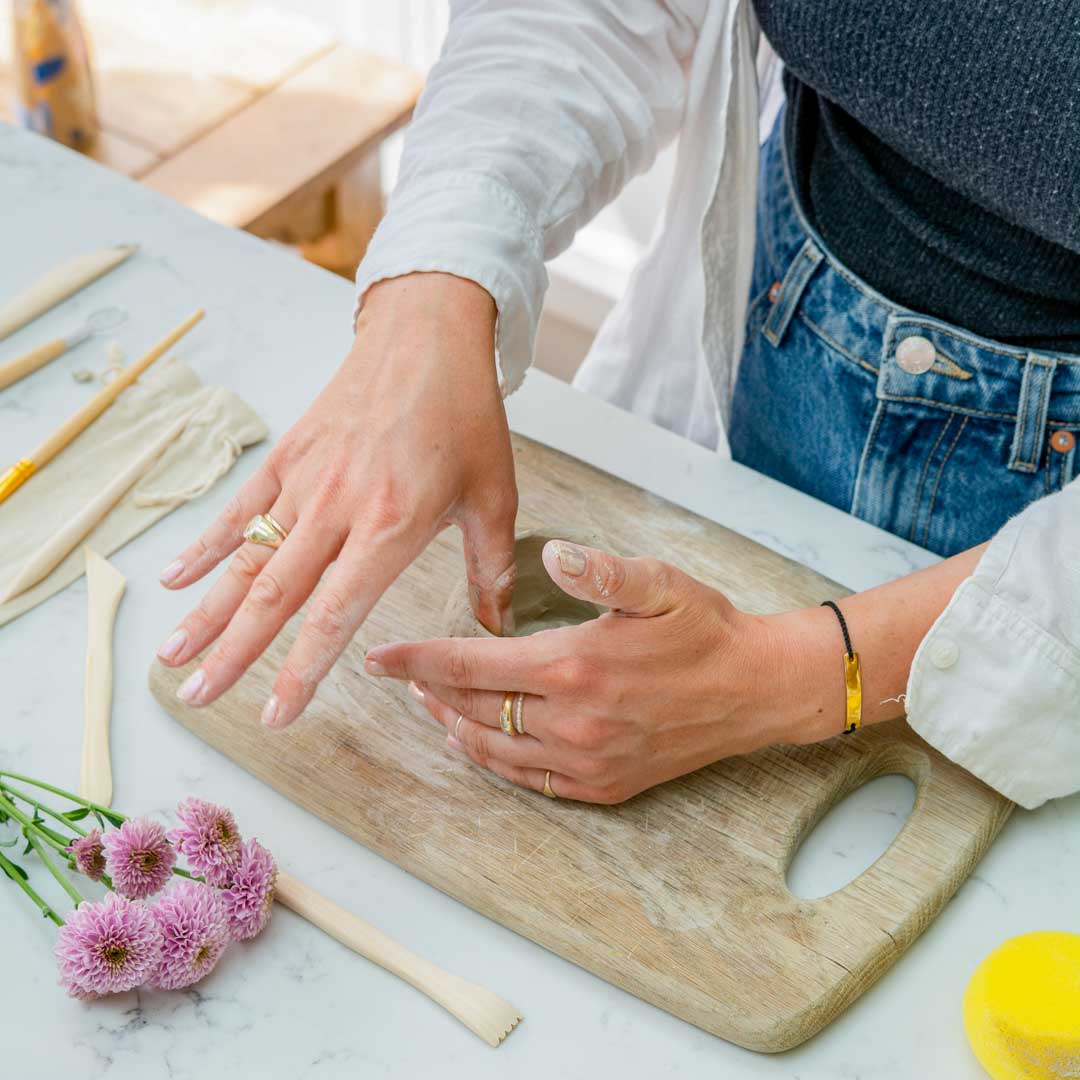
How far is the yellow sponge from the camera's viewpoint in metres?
0.63

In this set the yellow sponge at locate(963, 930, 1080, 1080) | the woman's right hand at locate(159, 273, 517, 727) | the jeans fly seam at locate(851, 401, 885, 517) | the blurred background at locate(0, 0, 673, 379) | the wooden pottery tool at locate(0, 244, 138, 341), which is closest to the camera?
the yellow sponge at locate(963, 930, 1080, 1080)

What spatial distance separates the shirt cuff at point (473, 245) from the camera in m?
0.85

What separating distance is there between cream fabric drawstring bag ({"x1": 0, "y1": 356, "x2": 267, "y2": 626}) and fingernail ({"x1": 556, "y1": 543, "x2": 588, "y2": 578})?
0.39 metres

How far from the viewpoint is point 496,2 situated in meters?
0.96

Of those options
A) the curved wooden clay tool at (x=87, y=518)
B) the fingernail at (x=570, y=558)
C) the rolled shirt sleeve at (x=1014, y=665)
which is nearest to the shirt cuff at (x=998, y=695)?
the rolled shirt sleeve at (x=1014, y=665)

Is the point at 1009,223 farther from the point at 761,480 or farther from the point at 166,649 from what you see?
the point at 166,649

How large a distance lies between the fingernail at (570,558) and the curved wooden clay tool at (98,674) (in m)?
0.32

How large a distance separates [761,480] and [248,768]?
454mm

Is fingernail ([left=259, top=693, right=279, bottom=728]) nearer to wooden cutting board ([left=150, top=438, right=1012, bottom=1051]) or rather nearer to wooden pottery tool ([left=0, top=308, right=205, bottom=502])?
wooden cutting board ([left=150, top=438, right=1012, bottom=1051])

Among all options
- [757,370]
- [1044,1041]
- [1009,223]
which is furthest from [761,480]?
[1044,1041]

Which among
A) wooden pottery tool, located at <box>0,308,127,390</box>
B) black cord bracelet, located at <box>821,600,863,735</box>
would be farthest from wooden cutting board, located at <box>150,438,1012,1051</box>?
wooden pottery tool, located at <box>0,308,127,390</box>

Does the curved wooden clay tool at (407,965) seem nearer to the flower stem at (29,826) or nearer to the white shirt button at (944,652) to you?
the flower stem at (29,826)

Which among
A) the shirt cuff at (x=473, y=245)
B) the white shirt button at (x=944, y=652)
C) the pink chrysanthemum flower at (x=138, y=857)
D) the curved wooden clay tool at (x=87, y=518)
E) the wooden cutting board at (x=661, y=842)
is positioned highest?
the shirt cuff at (x=473, y=245)

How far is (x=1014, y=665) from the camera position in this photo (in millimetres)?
736
